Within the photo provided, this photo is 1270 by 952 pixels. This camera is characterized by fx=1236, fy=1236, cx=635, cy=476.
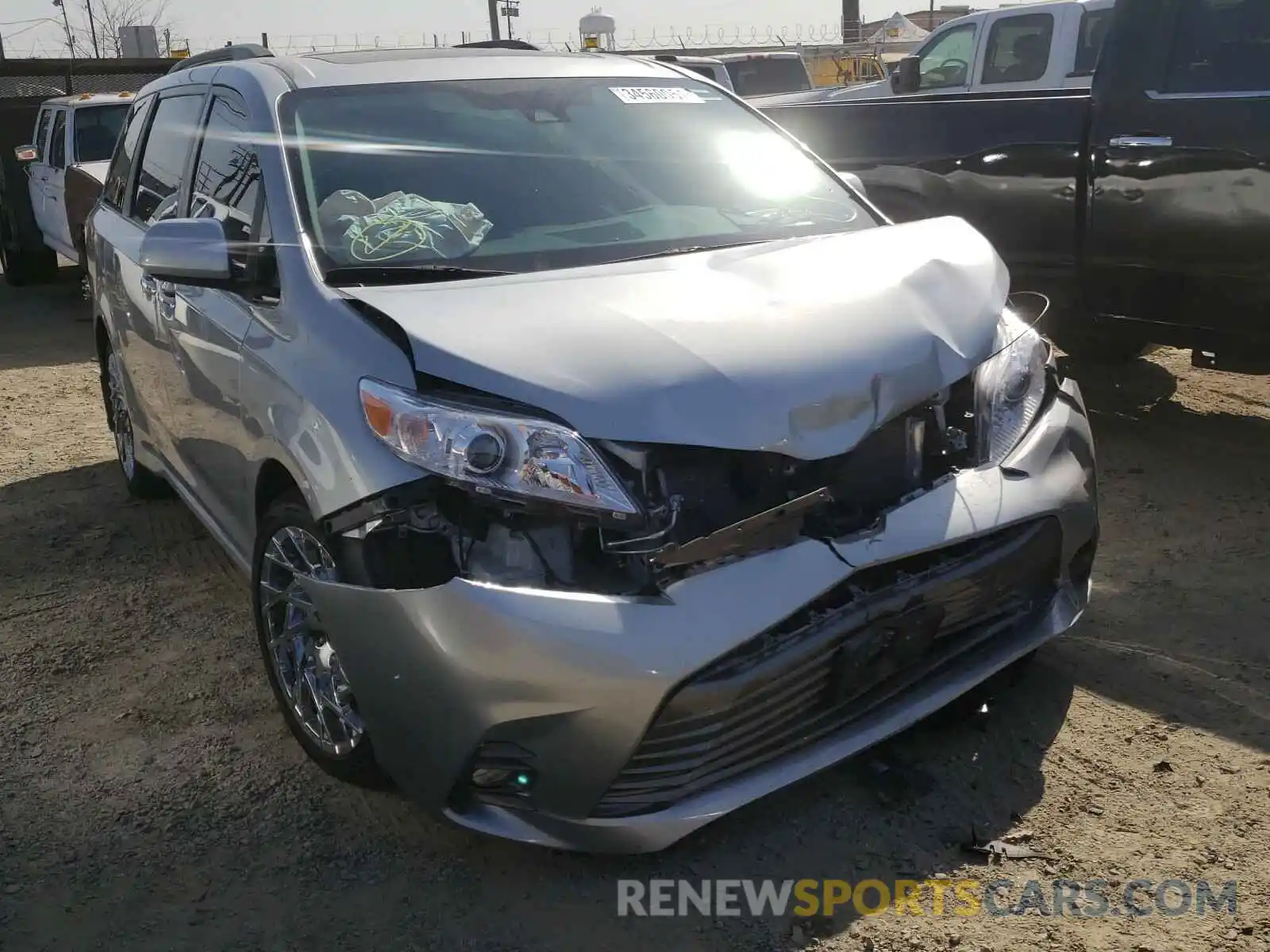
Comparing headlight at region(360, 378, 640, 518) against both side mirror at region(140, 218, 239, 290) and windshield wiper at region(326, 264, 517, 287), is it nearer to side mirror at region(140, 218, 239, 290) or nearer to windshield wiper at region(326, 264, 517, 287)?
windshield wiper at region(326, 264, 517, 287)

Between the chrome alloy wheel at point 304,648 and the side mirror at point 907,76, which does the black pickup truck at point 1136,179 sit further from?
the side mirror at point 907,76

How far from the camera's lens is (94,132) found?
1127 centimetres

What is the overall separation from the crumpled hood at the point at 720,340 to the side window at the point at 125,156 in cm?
265

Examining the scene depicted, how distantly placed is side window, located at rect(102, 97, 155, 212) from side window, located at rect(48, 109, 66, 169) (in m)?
6.36

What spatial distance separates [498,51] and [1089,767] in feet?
9.41

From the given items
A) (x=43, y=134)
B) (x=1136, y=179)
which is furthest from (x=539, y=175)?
(x=43, y=134)

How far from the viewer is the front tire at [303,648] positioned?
2.88 m

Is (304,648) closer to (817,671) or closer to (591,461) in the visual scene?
(591,461)

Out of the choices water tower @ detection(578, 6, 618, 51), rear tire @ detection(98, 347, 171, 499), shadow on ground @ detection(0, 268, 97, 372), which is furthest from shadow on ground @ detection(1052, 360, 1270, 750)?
water tower @ detection(578, 6, 618, 51)

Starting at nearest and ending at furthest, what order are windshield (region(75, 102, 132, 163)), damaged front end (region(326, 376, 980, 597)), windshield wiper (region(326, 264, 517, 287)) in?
damaged front end (region(326, 376, 980, 597)) < windshield wiper (region(326, 264, 517, 287)) < windshield (region(75, 102, 132, 163))

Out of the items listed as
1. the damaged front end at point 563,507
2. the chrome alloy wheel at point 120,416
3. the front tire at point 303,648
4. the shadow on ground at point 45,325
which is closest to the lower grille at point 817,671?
the damaged front end at point 563,507

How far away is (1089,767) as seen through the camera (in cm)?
300

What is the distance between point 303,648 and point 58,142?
10.1 metres

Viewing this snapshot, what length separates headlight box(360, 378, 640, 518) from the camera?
97.0 inches
